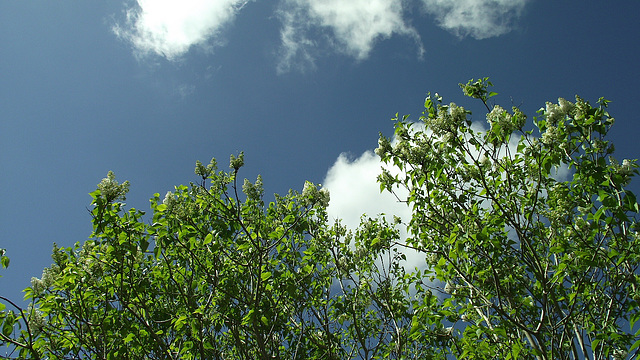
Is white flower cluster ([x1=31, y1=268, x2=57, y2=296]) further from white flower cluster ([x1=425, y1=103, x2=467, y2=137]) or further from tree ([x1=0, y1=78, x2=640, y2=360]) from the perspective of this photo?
white flower cluster ([x1=425, y1=103, x2=467, y2=137])

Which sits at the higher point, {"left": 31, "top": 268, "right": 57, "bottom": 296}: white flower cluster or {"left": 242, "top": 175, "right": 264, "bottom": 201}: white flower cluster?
{"left": 242, "top": 175, "right": 264, "bottom": 201}: white flower cluster

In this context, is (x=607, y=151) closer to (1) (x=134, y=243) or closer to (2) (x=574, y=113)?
(2) (x=574, y=113)

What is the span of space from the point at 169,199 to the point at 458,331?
5405mm

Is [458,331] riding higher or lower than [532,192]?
Answer: lower

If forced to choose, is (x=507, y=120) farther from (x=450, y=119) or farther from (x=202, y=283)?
(x=202, y=283)

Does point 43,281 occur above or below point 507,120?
below

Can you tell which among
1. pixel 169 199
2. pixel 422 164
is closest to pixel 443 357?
pixel 422 164

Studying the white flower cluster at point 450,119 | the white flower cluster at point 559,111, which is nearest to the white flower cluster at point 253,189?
the white flower cluster at point 450,119

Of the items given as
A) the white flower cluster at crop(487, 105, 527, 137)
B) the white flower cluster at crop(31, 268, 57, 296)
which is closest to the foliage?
the white flower cluster at crop(31, 268, 57, 296)

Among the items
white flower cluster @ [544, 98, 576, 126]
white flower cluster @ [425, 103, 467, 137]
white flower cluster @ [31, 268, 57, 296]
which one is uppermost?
white flower cluster @ [425, 103, 467, 137]

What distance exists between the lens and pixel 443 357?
7.33 metres

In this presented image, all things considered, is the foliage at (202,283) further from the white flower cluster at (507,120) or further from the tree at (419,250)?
the white flower cluster at (507,120)

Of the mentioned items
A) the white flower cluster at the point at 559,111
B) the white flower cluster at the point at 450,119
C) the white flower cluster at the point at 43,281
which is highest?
the white flower cluster at the point at 450,119

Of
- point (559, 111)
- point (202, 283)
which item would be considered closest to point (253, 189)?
point (202, 283)
